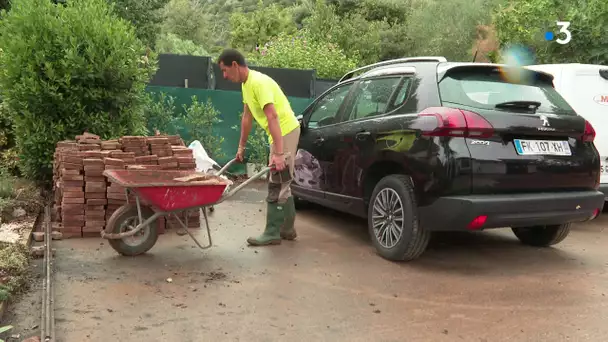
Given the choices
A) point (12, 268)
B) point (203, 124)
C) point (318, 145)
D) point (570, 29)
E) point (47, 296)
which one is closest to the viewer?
point (47, 296)

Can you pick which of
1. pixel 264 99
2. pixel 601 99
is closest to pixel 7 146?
pixel 264 99

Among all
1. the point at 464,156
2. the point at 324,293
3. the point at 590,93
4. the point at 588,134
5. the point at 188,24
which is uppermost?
the point at 188,24

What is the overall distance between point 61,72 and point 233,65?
268 cm

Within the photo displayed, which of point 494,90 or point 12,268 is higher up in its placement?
point 494,90

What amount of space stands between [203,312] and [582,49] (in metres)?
10.5

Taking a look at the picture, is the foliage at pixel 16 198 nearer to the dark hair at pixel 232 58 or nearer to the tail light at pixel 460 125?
the dark hair at pixel 232 58

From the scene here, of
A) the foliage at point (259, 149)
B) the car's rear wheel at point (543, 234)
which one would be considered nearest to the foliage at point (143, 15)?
→ the foliage at point (259, 149)

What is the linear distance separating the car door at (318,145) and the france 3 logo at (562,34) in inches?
281

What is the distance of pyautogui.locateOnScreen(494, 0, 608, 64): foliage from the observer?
35.1ft

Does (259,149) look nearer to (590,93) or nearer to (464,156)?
(590,93)

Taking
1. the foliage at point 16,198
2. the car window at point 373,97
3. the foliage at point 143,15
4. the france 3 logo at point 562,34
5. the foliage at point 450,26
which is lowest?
the foliage at point 16,198

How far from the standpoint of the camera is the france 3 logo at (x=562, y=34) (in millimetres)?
10992

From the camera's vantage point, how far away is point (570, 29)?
11000 mm

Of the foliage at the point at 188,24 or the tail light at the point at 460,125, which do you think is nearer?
the tail light at the point at 460,125
